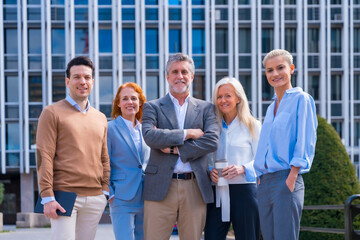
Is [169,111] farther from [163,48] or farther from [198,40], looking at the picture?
[198,40]

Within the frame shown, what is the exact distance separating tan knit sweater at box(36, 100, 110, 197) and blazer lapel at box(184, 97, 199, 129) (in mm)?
896

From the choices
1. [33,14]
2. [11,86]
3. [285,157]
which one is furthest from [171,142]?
[33,14]

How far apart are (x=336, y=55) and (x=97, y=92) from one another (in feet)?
50.8

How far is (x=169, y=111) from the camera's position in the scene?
5.36 meters

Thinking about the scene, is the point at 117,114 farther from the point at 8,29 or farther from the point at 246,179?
the point at 8,29

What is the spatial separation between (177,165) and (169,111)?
55 cm

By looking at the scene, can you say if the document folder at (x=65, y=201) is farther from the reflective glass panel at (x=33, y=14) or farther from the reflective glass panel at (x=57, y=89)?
the reflective glass panel at (x=33, y=14)

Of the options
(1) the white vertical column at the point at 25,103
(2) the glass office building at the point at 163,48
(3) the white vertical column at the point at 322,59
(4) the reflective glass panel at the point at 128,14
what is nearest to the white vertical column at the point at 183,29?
(2) the glass office building at the point at 163,48

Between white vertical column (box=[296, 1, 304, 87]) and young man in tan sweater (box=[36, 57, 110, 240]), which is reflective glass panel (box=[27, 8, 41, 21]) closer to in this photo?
white vertical column (box=[296, 1, 304, 87])

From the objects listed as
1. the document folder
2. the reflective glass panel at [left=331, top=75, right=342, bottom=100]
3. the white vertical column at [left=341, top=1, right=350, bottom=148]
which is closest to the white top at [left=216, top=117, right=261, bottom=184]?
the document folder

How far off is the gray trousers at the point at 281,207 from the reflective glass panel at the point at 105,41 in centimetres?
3061

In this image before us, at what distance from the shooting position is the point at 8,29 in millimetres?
34312

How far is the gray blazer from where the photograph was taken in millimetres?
5098

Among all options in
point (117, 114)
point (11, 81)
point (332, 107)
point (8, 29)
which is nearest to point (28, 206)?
point (11, 81)
